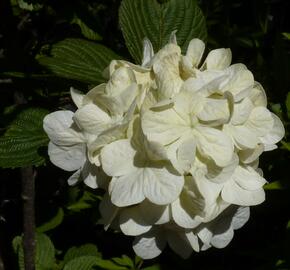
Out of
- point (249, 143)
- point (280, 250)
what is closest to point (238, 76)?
point (249, 143)

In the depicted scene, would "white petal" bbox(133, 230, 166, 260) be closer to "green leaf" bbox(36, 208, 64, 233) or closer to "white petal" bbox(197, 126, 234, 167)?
"white petal" bbox(197, 126, 234, 167)

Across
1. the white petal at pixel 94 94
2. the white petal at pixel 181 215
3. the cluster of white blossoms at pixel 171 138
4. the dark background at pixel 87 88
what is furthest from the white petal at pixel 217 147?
the dark background at pixel 87 88

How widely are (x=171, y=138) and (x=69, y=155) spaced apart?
0.22 m

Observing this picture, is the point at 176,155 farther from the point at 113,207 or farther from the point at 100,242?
the point at 100,242

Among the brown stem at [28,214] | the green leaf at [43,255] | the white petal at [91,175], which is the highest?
the white petal at [91,175]

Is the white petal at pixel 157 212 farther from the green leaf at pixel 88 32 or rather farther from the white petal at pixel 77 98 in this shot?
the green leaf at pixel 88 32

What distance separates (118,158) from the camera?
1096 mm

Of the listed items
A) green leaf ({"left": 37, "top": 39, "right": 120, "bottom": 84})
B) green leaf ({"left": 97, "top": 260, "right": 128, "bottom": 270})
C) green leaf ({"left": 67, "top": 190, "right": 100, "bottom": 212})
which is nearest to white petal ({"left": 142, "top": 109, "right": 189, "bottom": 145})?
green leaf ({"left": 37, "top": 39, "right": 120, "bottom": 84})

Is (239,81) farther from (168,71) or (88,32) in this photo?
(88,32)

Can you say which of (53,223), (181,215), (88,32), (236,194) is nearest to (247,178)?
(236,194)

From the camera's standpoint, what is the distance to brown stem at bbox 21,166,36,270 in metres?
1.52

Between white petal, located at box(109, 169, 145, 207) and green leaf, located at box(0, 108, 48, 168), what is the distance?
0.84 feet

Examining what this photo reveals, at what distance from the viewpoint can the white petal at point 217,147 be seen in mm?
1074

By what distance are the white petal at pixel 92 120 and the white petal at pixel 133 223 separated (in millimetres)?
162
